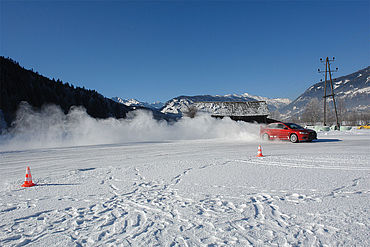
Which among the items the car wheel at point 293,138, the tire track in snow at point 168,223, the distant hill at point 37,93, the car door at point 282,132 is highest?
the distant hill at point 37,93

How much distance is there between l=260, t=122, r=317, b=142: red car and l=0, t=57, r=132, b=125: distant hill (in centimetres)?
3347

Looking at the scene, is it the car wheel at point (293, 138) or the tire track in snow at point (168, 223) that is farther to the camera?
the car wheel at point (293, 138)

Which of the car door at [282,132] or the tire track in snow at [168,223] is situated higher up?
the car door at [282,132]

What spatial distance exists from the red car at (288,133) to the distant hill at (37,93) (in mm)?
33470

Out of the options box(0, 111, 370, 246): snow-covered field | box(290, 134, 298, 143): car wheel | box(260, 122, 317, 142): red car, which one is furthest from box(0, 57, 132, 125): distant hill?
box(290, 134, 298, 143): car wheel

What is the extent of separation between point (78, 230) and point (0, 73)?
53396mm

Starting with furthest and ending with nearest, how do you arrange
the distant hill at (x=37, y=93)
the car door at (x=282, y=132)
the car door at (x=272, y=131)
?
the distant hill at (x=37, y=93)
the car door at (x=272, y=131)
the car door at (x=282, y=132)

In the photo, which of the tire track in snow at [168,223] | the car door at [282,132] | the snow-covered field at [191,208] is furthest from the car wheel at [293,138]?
the tire track in snow at [168,223]

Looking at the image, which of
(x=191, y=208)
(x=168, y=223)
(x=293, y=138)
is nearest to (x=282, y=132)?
(x=293, y=138)

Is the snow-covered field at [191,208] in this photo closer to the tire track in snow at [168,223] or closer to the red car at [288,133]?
the tire track in snow at [168,223]

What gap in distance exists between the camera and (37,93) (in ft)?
143

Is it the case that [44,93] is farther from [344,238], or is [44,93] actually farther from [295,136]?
[344,238]

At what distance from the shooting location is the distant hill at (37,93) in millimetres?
36875

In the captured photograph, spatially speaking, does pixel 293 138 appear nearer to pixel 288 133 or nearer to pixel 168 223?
pixel 288 133
